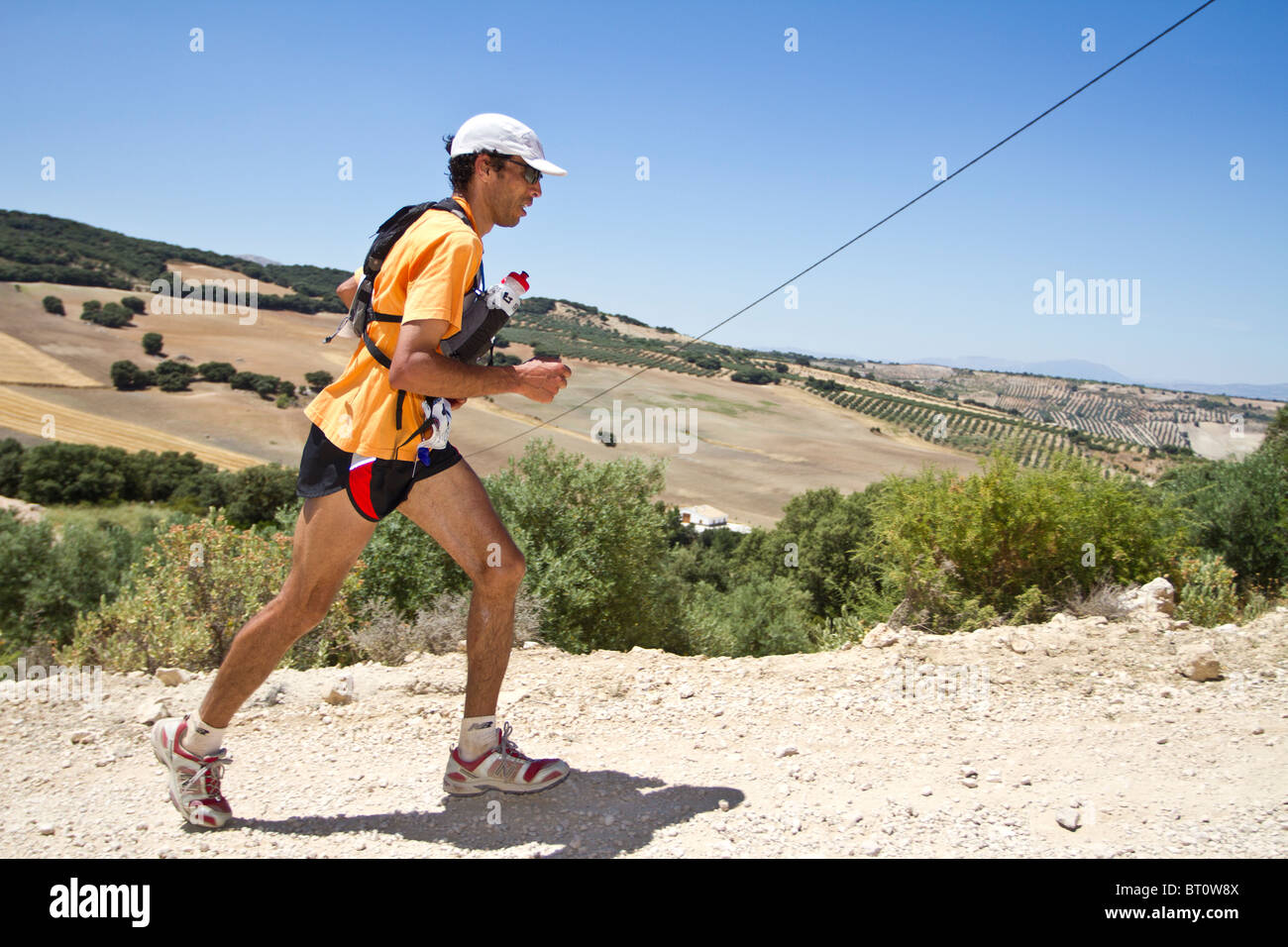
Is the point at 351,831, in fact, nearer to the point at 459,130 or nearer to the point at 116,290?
the point at 459,130

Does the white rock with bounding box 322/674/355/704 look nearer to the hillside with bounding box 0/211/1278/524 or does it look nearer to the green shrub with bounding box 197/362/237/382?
the hillside with bounding box 0/211/1278/524

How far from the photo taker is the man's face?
2.81 m

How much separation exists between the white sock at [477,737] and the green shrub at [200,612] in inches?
126

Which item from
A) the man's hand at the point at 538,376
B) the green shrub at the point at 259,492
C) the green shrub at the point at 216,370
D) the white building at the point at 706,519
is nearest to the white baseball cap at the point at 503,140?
the man's hand at the point at 538,376

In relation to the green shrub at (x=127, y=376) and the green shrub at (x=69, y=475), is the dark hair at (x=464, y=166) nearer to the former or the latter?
the green shrub at (x=69, y=475)

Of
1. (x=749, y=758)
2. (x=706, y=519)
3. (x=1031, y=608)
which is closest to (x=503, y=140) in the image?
(x=749, y=758)

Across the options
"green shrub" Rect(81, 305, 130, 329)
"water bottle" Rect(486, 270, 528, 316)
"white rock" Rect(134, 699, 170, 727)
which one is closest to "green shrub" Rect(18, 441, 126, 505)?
"green shrub" Rect(81, 305, 130, 329)

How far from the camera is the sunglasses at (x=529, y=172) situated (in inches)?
110

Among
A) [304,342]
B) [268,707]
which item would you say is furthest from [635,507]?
[304,342]

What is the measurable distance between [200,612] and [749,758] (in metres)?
4.81

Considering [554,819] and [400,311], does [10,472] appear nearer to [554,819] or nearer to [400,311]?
[400,311]

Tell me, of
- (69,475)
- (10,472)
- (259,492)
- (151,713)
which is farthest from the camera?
(69,475)

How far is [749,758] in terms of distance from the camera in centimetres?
341

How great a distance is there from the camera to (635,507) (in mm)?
12688
